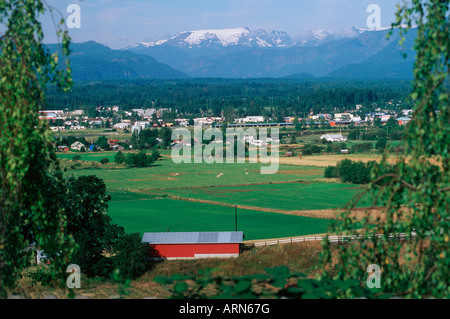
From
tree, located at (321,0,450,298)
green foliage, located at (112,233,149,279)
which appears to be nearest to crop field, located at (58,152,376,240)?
green foliage, located at (112,233,149,279)

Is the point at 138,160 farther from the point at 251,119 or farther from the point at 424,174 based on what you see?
the point at 251,119

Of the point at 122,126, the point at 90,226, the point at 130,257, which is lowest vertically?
the point at 122,126

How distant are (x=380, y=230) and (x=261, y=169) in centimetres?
4326

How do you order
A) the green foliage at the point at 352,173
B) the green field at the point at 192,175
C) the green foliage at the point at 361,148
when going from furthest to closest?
the green foliage at the point at 361,148 < the green field at the point at 192,175 < the green foliage at the point at 352,173

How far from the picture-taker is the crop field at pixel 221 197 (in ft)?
96.3

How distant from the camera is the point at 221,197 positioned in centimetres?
3731

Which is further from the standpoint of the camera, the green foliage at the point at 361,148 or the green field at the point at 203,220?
the green foliage at the point at 361,148

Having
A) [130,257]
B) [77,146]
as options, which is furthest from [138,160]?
[130,257]

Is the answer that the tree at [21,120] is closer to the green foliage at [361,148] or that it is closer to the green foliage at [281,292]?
the green foliage at [281,292]

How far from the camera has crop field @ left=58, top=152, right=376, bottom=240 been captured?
96.3ft

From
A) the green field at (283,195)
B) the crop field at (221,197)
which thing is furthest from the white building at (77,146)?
the green field at (283,195)

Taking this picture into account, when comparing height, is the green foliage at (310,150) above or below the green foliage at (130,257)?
below

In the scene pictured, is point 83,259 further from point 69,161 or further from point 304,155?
point 304,155
